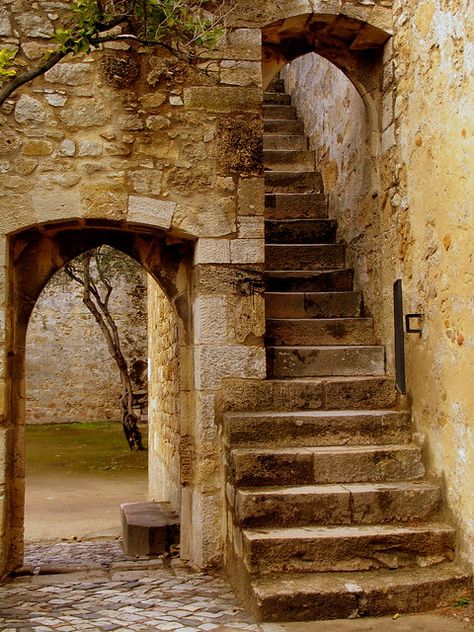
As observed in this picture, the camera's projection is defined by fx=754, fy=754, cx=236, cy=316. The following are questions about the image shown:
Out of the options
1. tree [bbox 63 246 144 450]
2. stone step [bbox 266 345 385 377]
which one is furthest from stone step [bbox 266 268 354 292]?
tree [bbox 63 246 144 450]

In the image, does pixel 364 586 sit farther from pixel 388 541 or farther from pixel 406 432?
pixel 406 432

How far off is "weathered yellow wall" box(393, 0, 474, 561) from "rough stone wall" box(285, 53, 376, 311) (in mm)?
835

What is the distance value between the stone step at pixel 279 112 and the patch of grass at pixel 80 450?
5.15 meters

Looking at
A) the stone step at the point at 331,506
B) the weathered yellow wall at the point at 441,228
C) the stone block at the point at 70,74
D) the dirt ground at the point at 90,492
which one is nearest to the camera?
the dirt ground at the point at 90,492

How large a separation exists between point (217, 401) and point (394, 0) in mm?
2981

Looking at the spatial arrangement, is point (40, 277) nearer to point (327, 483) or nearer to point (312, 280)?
point (312, 280)

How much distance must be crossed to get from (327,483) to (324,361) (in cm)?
111

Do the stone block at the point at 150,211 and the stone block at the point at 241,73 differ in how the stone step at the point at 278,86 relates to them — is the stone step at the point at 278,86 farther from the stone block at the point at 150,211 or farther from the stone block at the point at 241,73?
the stone block at the point at 150,211

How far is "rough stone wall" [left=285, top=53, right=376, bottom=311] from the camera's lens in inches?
226

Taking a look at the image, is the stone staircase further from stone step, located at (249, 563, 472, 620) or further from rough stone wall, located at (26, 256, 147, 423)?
rough stone wall, located at (26, 256, 147, 423)

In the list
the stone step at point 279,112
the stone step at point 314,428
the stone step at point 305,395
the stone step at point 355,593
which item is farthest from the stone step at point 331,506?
the stone step at point 279,112

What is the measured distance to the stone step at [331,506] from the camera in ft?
13.0

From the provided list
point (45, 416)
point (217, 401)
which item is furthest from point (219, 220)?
point (45, 416)

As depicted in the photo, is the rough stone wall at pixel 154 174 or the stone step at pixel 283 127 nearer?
the rough stone wall at pixel 154 174
